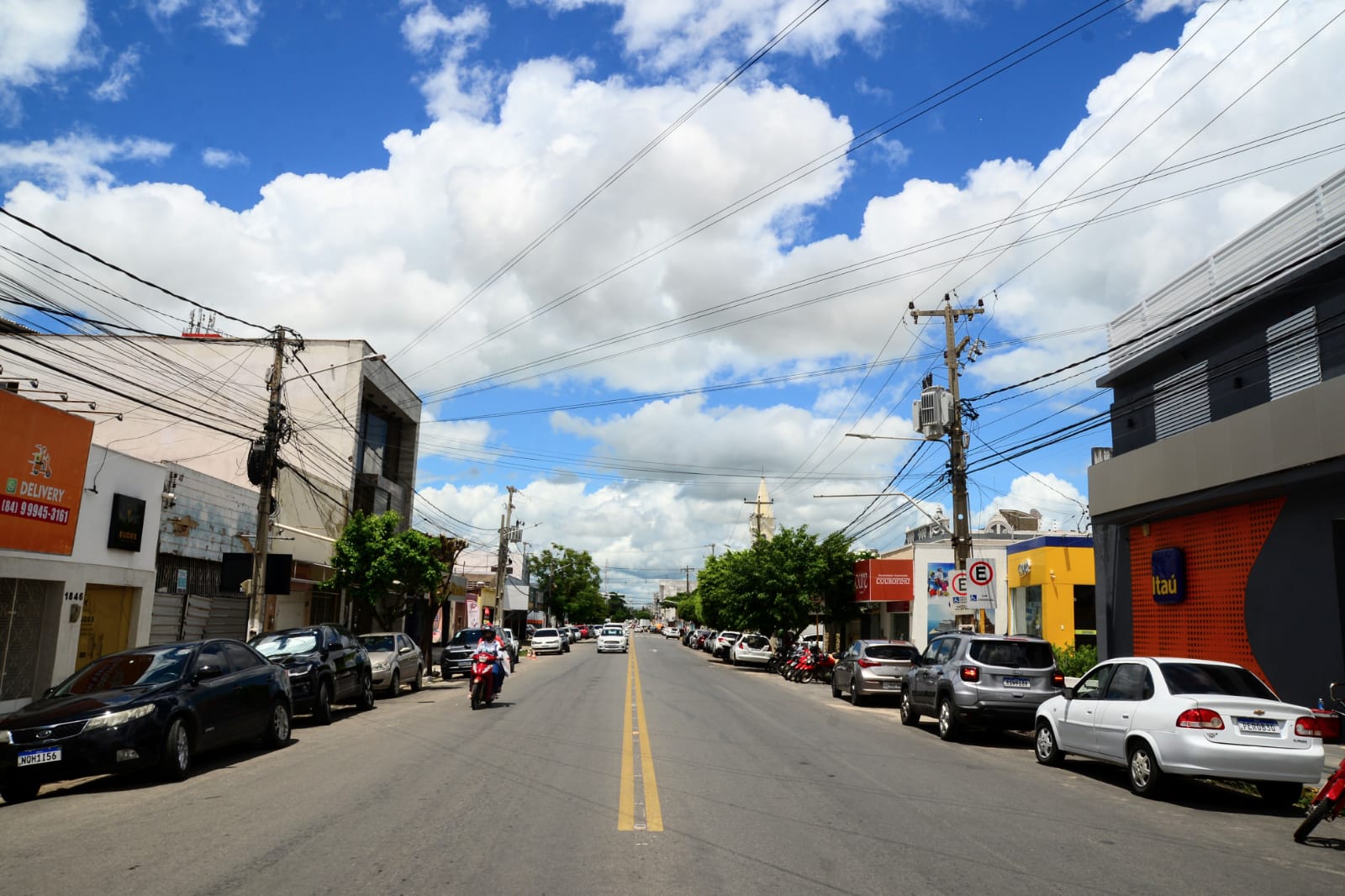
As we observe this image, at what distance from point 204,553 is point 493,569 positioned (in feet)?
231

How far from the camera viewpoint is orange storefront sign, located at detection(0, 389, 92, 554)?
633 inches

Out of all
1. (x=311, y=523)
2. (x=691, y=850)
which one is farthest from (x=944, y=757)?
(x=311, y=523)

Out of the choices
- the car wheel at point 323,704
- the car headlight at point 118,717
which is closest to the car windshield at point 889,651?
the car wheel at point 323,704

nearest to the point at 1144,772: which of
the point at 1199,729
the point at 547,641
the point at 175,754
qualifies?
the point at 1199,729

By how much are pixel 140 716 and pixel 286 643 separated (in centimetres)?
781

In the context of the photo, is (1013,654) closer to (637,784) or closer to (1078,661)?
(637,784)

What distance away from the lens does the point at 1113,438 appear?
23062 mm

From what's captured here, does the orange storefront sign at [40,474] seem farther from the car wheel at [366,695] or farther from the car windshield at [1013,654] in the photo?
the car windshield at [1013,654]

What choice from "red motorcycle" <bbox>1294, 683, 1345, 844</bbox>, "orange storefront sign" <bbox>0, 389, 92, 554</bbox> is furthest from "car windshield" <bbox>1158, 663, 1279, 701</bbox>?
"orange storefront sign" <bbox>0, 389, 92, 554</bbox>

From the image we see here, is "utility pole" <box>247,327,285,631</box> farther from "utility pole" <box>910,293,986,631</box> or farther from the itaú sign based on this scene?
the itaú sign

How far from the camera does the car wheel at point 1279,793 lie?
10023mm

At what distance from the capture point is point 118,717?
10258 mm

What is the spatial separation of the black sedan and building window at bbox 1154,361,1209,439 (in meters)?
17.3

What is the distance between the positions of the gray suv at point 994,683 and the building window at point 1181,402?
676cm
